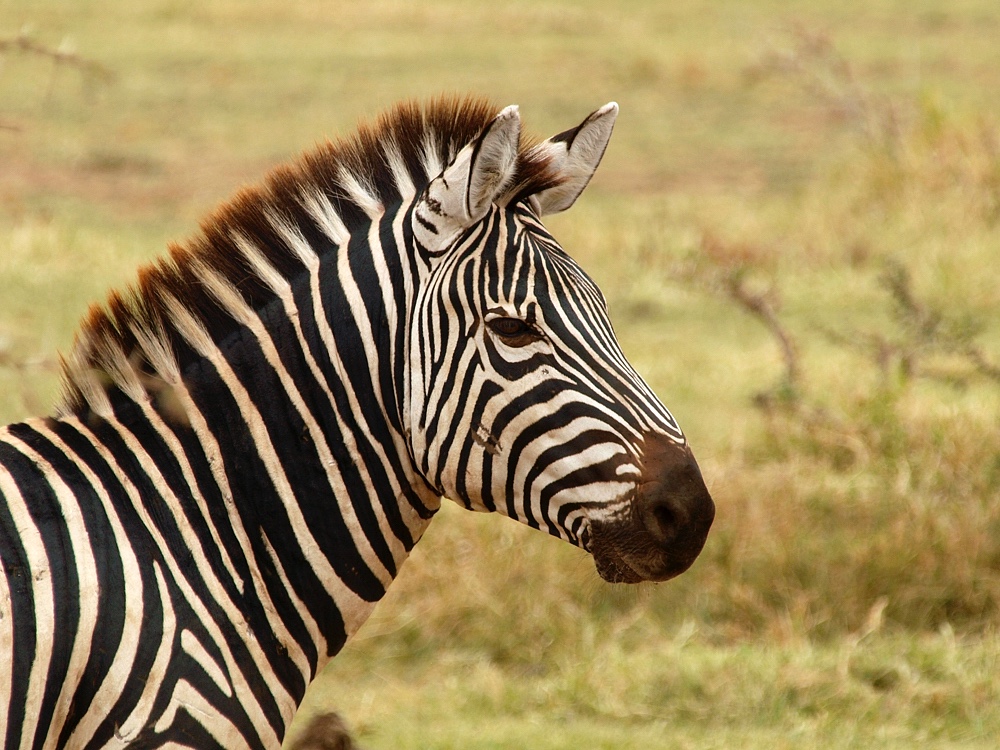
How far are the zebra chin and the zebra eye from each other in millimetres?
333

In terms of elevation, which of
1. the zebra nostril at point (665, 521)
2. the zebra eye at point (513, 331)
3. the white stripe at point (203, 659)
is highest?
the zebra eye at point (513, 331)

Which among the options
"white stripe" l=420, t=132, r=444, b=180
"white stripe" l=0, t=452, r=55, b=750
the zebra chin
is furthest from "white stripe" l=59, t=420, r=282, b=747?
"white stripe" l=420, t=132, r=444, b=180

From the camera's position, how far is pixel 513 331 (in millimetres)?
2688

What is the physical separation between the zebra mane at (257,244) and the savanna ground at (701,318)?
0.73 ft

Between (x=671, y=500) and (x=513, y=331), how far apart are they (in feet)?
1.59

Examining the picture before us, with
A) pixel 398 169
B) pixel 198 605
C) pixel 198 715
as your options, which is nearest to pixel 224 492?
pixel 198 605

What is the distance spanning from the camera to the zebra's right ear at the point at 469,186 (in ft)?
8.68

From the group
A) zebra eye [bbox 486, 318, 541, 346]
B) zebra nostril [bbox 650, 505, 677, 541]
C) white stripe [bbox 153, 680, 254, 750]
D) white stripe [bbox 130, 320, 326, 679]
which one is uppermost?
zebra eye [bbox 486, 318, 541, 346]

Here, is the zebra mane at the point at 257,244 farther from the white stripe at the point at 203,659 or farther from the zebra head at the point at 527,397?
the white stripe at the point at 203,659

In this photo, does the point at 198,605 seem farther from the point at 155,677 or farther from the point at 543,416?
the point at 543,416

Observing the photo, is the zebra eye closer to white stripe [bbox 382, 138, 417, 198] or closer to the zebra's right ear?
the zebra's right ear

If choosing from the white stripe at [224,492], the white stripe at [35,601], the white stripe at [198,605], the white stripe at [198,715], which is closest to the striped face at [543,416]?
the white stripe at [224,492]

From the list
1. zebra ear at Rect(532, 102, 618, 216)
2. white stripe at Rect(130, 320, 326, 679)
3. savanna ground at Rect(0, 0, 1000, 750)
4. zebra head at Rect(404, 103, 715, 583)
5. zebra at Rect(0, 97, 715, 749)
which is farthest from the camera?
savanna ground at Rect(0, 0, 1000, 750)

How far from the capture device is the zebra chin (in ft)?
8.48
